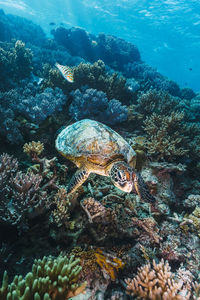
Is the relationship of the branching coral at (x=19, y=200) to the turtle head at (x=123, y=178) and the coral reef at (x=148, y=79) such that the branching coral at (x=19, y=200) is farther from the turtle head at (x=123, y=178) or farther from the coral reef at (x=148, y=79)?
the coral reef at (x=148, y=79)

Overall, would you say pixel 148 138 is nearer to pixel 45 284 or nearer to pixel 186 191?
pixel 186 191

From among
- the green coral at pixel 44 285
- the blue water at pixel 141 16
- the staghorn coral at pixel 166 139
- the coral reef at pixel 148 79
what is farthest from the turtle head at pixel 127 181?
the blue water at pixel 141 16

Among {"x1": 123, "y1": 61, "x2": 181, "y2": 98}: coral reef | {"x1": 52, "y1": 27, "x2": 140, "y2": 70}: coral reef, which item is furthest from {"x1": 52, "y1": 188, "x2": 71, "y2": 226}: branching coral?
{"x1": 52, "y1": 27, "x2": 140, "y2": 70}: coral reef

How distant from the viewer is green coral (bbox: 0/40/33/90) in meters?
7.12

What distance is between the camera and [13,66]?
765 cm

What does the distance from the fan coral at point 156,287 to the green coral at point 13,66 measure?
8415 millimetres

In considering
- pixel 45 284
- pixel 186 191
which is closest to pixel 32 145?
pixel 45 284

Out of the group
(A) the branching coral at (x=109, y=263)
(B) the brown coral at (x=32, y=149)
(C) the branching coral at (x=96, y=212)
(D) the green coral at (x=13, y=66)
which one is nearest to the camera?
(A) the branching coral at (x=109, y=263)

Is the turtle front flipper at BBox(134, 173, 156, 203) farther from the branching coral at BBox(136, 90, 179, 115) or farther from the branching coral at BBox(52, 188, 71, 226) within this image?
the branching coral at BBox(136, 90, 179, 115)

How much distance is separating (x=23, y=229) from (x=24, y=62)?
871 cm

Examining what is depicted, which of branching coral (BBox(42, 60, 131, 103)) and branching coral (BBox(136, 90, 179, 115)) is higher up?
branching coral (BBox(42, 60, 131, 103))

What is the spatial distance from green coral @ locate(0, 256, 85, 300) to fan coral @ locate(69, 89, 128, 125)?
407 cm

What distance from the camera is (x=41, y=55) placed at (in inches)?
502

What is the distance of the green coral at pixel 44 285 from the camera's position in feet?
4.65
